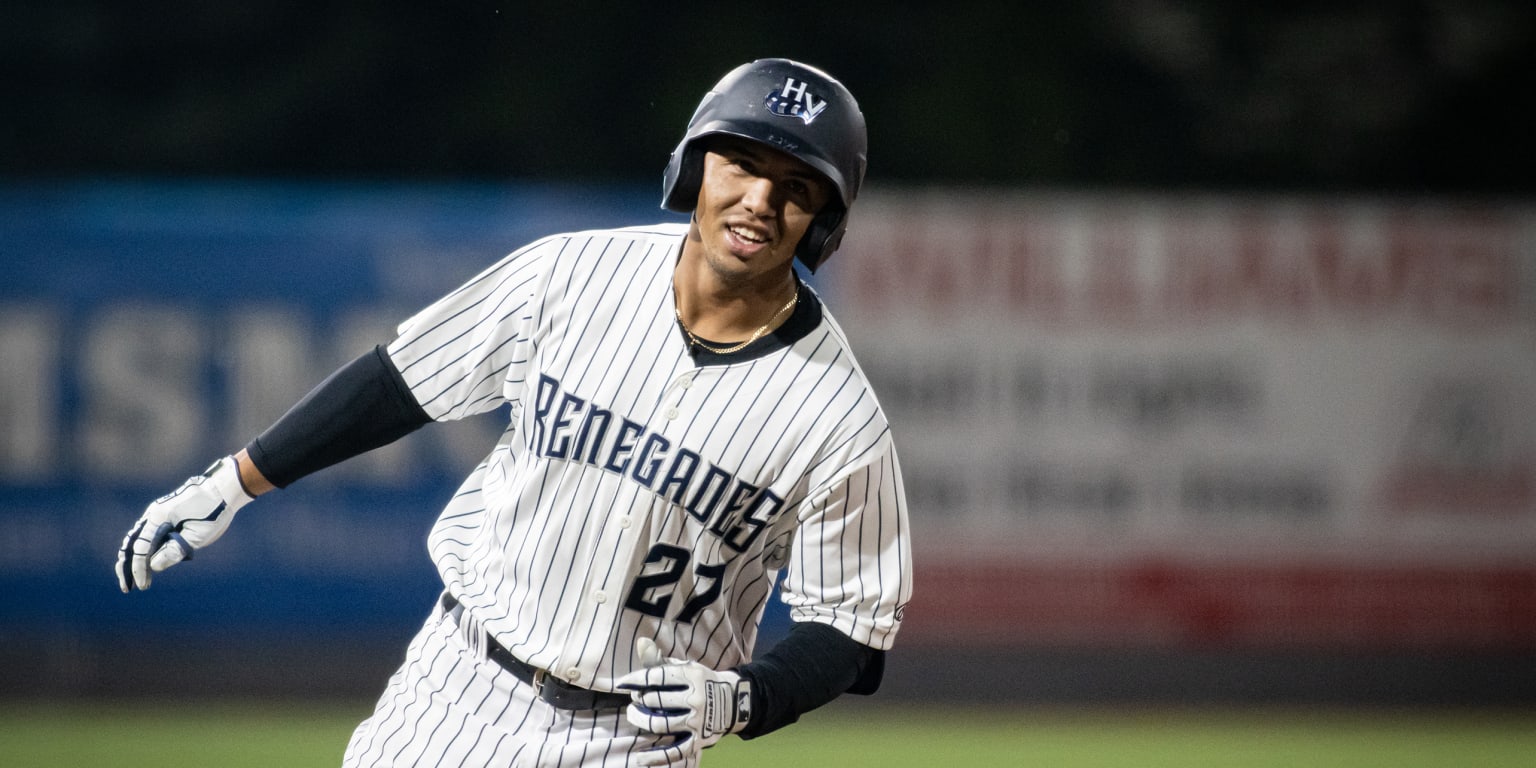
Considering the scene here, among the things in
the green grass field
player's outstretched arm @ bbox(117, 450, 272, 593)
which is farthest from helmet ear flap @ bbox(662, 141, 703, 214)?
the green grass field

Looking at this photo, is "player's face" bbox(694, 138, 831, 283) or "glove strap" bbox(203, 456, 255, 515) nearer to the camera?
"player's face" bbox(694, 138, 831, 283)

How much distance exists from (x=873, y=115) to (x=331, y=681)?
16.5 ft

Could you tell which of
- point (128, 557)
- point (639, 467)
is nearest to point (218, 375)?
point (128, 557)

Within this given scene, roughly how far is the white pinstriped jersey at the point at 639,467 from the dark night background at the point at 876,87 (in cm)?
736

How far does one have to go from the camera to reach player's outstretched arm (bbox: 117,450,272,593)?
3070 mm

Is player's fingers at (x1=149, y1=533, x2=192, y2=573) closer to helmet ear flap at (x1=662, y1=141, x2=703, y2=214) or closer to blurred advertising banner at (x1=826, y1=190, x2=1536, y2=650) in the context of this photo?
helmet ear flap at (x1=662, y1=141, x2=703, y2=214)

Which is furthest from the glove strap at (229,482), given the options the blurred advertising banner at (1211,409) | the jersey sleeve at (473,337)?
the blurred advertising banner at (1211,409)

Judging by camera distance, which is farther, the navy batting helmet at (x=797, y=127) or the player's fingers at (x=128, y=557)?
the player's fingers at (x=128, y=557)

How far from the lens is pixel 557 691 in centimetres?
292

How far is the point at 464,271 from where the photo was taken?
321 inches

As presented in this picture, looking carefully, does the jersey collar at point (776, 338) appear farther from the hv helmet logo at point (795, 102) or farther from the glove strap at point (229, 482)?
the glove strap at point (229, 482)

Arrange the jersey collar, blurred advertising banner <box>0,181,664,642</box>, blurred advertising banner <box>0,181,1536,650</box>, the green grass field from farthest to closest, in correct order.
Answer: blurred advertising banner <box>0,181,1536,650</box> → blurred advertising banner <box>0,181,664,642</box> → the green grass field → the jersey collar

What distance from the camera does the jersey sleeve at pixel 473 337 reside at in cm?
298

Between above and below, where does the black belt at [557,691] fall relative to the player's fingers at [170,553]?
below
